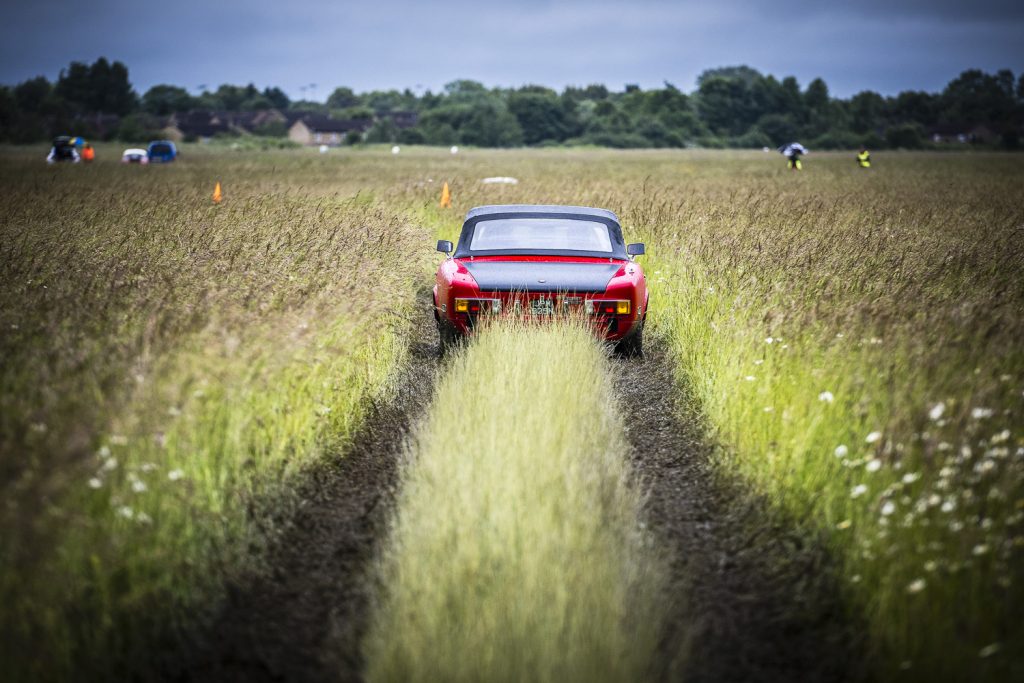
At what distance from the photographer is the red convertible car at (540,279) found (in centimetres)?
834

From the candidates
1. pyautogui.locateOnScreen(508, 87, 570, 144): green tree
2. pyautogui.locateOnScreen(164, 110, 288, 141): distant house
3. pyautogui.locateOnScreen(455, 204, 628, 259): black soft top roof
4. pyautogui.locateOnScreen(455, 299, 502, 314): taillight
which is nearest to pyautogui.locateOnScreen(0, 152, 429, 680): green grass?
pyautogui.locateOnScreen(455, 299, 502, 314): taillight

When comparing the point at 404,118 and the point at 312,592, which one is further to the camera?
the point at 404,118

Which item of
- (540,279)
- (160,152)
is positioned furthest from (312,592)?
(160,152)

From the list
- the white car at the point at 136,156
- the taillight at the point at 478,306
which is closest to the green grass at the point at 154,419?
the taillight at the point at 478,306

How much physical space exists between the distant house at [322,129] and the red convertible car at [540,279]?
148 metres

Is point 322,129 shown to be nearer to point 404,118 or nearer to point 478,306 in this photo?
point 404,118

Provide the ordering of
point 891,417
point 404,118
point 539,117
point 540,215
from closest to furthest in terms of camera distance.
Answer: point 891,417
point 540,215
point 539,117
point 404,118

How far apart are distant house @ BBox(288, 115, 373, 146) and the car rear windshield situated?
486 feet

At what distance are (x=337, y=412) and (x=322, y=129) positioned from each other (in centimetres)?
15438

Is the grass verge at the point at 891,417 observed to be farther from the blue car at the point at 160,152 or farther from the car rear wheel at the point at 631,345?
the blue car at the point at 160,152

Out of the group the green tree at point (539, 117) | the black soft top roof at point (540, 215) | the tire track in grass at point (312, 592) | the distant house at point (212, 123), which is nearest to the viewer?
the tire track in grass at point (312, 592)

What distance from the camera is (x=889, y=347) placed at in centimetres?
562

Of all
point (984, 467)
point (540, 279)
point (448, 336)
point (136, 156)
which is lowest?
point (448, 336)

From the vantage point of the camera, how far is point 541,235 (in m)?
9.23
